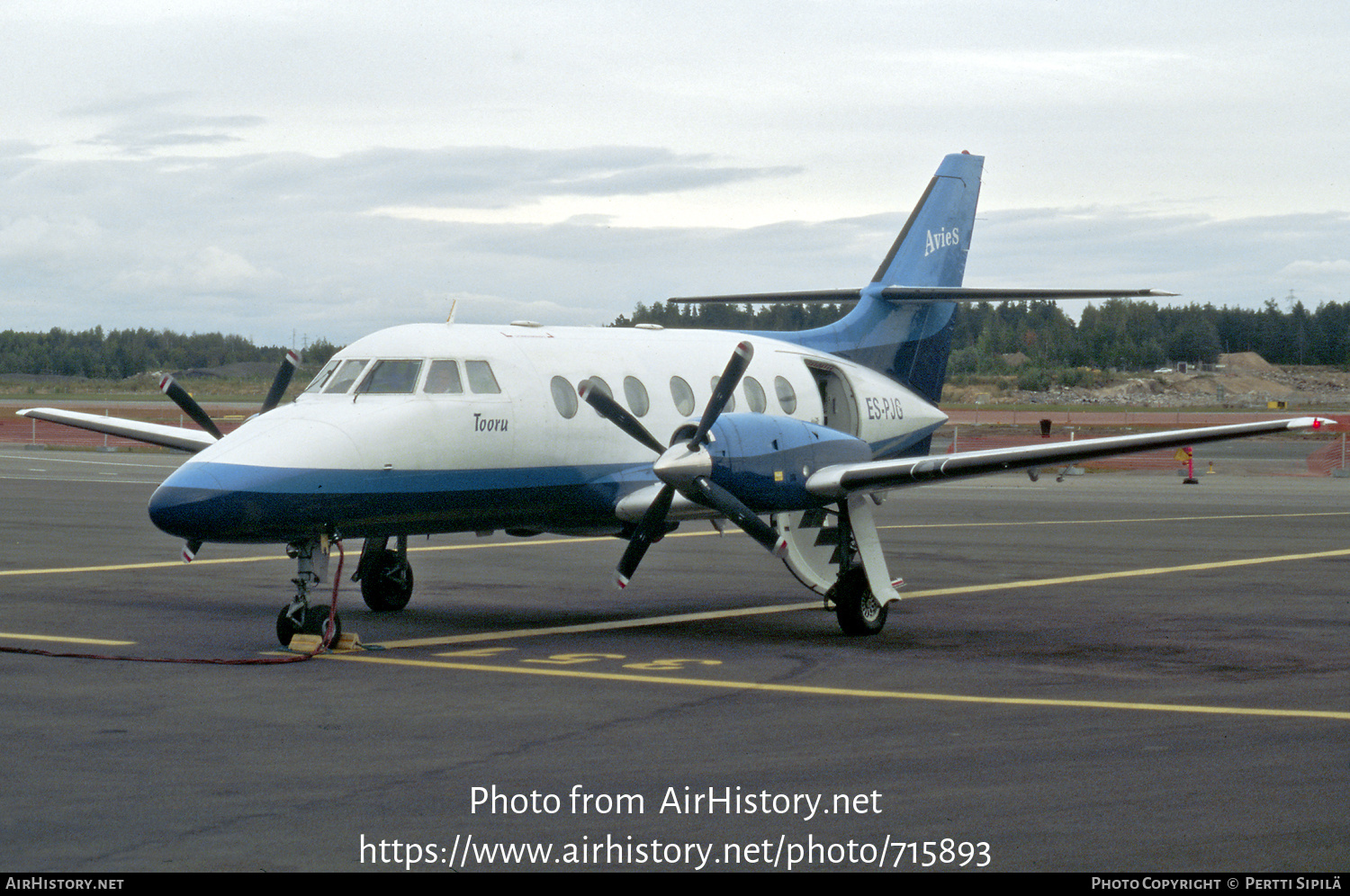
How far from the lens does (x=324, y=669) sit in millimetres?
12547

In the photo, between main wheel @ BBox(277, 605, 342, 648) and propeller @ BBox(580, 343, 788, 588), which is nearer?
main wheel @ BBox(277, 605, 342, 648)

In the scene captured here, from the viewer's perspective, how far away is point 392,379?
1447cm

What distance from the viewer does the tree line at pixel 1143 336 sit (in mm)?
146775

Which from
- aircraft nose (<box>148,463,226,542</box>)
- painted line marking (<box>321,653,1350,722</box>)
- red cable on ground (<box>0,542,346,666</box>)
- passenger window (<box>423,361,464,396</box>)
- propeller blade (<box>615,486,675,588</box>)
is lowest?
painted line marking (<box>321,653,1350,722</box>)

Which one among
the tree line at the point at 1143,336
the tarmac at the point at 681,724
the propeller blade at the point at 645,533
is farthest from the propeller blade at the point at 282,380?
the tree line at the point at 1143,336

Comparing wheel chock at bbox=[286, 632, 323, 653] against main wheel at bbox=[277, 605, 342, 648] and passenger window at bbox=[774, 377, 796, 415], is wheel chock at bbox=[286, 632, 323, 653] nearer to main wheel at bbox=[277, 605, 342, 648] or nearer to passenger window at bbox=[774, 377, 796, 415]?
main wheel at bbox=[277, 605, 342, 648]

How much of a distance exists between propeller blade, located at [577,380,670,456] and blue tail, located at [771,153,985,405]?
538 cm

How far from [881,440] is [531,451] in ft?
21.3

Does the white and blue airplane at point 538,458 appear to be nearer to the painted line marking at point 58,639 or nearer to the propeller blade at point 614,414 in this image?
the propeller blade at point 614,414

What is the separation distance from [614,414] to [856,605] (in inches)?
126

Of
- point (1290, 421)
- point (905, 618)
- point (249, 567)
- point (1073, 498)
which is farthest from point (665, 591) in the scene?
point (1073, 498)

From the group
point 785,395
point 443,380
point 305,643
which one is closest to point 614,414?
point 443,380

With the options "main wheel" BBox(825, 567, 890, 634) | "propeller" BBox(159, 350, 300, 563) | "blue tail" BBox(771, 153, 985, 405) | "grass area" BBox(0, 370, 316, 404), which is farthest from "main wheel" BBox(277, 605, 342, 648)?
"grass area" BBox(0, 370, 316, 404)

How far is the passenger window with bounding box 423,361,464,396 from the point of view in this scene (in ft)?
47.8
